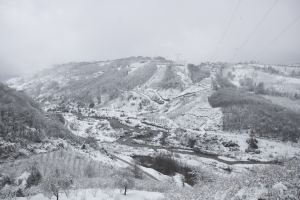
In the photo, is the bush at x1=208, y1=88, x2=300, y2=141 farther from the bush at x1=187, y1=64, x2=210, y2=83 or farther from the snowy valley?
the bush at x1=187, y1=64, x2=210, y2=83

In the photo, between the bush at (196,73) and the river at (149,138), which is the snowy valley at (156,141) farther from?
the bush at (196,73)

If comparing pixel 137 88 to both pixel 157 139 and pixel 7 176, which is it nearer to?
pixel 157 139

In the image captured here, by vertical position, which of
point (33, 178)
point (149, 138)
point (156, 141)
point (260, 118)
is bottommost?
point (156, 141)

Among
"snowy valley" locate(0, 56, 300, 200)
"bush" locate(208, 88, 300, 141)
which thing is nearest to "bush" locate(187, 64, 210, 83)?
"snowy valley" locate(0, 56, 300, 200)

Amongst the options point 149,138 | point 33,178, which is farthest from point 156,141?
point 33,178

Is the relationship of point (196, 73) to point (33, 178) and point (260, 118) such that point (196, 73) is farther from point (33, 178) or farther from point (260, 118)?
point (33, 178)

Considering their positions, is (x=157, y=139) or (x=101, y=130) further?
(x=101, y=130)

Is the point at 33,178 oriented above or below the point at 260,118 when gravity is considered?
below

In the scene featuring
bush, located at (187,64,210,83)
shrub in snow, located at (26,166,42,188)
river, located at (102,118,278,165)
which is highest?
bush, located at (187,64,210,83)

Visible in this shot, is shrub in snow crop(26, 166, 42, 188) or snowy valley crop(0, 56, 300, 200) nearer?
snowy valley crop(0, 56, 300, 200)

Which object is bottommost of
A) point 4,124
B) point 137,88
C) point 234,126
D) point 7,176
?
point 234,126

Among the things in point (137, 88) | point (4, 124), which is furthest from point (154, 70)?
point (4, 124)
